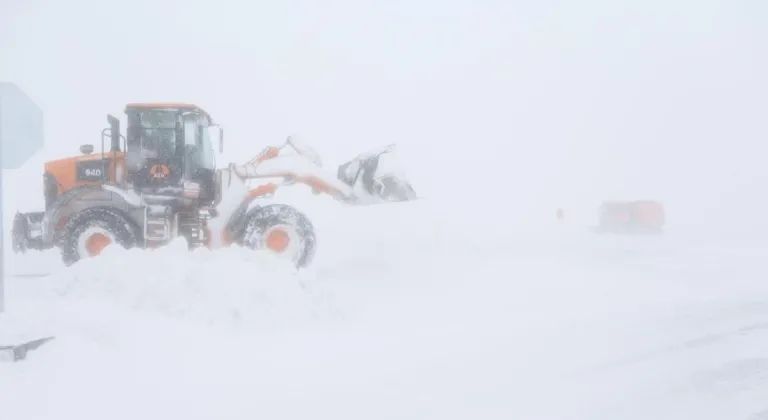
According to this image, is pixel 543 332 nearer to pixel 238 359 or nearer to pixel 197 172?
pixel 238 359

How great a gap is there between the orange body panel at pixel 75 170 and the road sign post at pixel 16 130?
1.31 metres

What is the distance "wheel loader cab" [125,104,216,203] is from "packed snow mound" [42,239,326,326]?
111 cm

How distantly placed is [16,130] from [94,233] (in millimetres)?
1936

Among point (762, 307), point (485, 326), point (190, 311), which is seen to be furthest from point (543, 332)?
point (190, 311)

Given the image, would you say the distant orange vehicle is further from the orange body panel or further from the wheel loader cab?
the orange body panel

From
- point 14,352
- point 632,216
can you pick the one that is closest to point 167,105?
point 14,352

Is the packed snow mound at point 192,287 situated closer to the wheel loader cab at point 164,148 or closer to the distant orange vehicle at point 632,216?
the wheel loader cab at point 164,148

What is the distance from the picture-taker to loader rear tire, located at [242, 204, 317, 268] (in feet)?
19.5

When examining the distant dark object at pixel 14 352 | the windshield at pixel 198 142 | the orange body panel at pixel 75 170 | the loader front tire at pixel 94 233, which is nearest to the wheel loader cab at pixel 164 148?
the windshield at pixel 198 142

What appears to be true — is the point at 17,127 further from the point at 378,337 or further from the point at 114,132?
the point at 378,337

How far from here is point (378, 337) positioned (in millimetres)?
4312

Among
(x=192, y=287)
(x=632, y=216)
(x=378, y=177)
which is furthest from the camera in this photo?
(x=632, y=216)

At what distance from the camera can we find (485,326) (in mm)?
4605

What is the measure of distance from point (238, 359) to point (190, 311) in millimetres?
795
